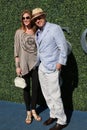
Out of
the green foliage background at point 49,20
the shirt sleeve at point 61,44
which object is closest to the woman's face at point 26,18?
the shirt sleeve at point 61,44

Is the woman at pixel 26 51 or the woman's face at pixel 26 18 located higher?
the woman's face at pixel 26 18

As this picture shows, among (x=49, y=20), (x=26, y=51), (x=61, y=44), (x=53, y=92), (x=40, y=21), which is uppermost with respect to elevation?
(x=40, y=21)

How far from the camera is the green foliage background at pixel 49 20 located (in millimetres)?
6078

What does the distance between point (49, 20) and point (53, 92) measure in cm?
147

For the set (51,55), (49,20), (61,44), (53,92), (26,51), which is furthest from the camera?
(49,20)

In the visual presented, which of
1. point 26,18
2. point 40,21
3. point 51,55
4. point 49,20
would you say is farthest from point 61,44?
point 49,20

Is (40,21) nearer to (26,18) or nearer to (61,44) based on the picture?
(26,18)

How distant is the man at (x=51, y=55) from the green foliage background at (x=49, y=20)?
815 millimetres

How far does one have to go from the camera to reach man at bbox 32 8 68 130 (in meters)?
5.24

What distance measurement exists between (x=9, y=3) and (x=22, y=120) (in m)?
2.23

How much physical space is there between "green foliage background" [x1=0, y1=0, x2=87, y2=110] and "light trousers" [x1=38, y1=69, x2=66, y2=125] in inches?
34.9

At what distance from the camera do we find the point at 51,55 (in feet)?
17.6

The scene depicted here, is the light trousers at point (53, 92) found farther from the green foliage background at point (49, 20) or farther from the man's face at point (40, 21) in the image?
the green foliage background at point (49, 20)

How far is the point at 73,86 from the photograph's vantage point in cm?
641
